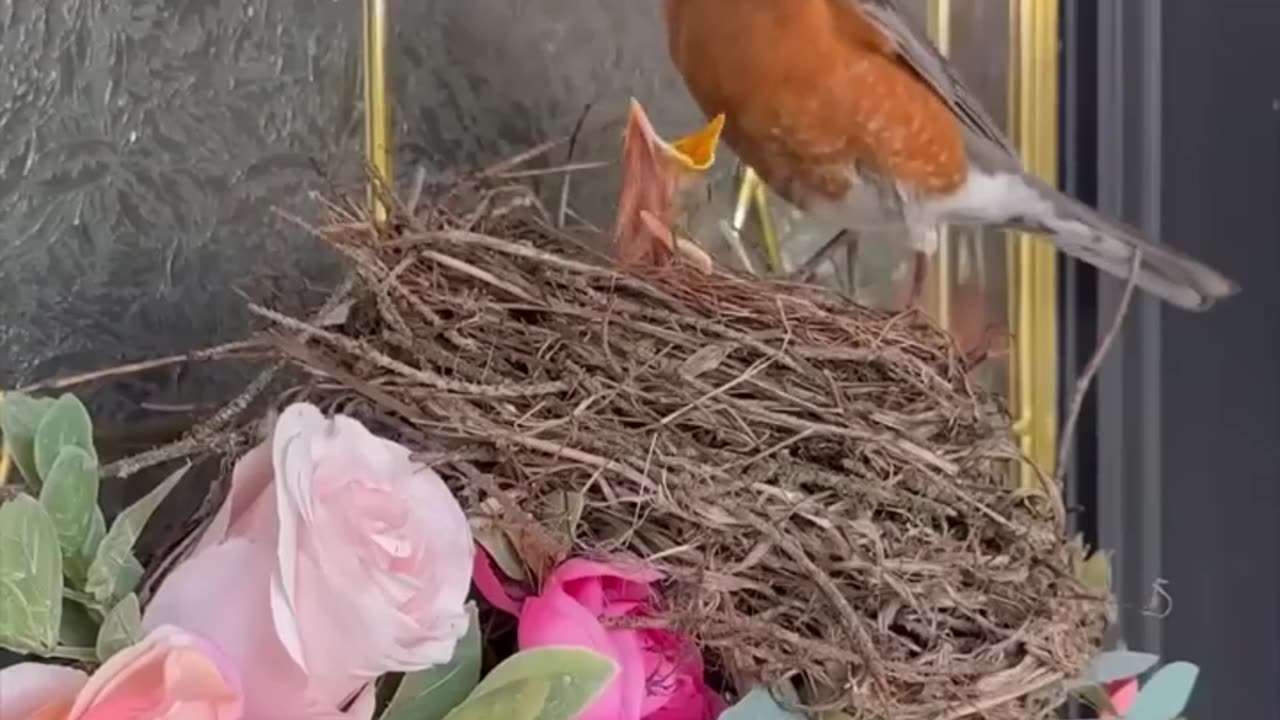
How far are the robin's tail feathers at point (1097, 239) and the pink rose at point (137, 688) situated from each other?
0.63 m

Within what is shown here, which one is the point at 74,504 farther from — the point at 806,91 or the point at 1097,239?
the point at 1097,239

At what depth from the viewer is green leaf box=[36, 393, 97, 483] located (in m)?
0.52

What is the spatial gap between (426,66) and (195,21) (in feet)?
0.42

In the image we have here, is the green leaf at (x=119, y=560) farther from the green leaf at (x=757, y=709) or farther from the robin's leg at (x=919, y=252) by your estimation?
the robin's leg at (x=919, y=252)

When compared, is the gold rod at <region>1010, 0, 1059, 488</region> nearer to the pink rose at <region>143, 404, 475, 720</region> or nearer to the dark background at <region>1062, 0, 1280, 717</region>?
the dark background at <region>1062, 0, 1280, 717</region>

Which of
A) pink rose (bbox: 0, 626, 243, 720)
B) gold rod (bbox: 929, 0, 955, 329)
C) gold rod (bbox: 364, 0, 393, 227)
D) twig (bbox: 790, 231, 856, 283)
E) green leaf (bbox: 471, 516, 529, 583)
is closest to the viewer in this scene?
pink rose (bbox: 0, 626, 243, 720)

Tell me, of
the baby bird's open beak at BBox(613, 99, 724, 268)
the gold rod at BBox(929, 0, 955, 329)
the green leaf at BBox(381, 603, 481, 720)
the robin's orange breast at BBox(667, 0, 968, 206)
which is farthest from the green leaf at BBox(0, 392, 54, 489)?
the gold rod at BBox(929, 0, 955, 329)

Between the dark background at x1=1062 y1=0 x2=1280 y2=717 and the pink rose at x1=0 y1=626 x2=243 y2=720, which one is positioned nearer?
the pink rose at x1=0 y1=626 x2=243 y2=720

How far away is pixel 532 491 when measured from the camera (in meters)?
0.57

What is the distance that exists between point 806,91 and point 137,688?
523mm

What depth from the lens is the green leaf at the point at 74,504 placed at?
508mm

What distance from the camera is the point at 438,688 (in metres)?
0.54

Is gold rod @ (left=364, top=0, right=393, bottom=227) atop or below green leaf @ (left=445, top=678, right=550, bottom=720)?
atop

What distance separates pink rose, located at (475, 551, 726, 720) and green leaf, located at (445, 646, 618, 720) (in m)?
0.02
